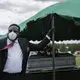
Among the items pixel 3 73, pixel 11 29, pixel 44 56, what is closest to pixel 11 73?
pixel 3 73

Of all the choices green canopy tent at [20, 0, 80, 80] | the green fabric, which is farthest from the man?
the green fabric

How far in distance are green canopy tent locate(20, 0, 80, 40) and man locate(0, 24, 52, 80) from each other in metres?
0.73

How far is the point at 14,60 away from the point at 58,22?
201 centimetres

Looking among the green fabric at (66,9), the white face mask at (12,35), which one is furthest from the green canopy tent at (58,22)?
the white face mask at (12,35)

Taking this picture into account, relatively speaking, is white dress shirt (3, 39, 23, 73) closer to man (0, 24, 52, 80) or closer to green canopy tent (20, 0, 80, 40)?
man (0, 24, 52, 80)

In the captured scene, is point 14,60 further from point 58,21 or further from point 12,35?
point 58,21

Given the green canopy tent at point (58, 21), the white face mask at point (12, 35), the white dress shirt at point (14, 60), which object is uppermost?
the green canopy tent at point (58, 21)

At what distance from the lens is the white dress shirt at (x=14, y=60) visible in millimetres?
8555

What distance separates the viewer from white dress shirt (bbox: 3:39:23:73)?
337 inches

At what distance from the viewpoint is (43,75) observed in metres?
11.0

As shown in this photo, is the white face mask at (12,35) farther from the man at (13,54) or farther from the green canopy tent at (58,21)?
the green canopy tent at (58,21)

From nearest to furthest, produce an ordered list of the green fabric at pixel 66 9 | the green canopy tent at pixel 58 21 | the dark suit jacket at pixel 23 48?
1. the dark suit jacket at pixel 23 48
2. the green canopy tent at pixel 58 21
3. the green fabric at pixel 66 9

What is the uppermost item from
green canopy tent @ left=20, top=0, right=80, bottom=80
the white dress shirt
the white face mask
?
green canopy tent @ left=20, top=0, right=80, bottom=80

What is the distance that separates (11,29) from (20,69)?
92cm
